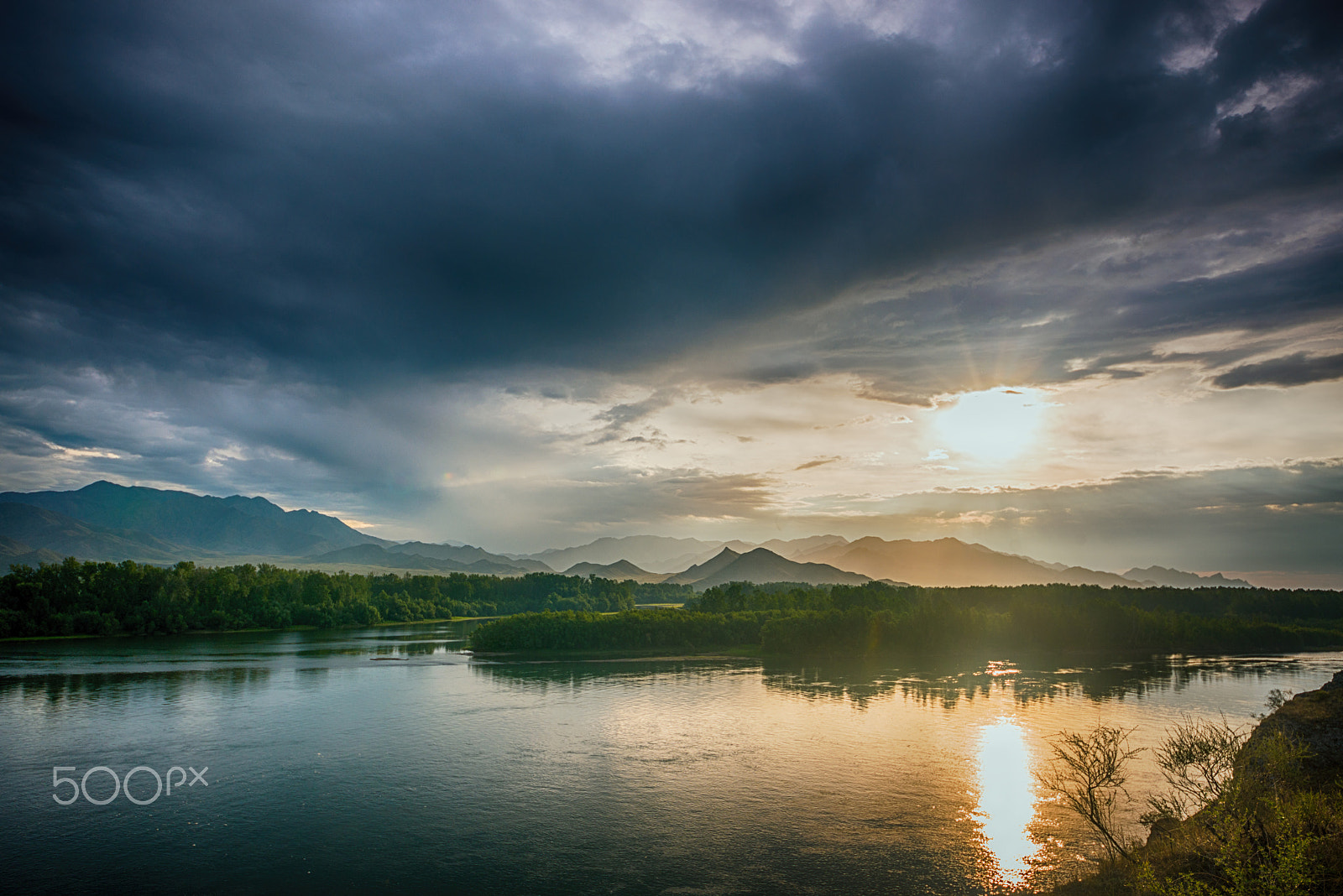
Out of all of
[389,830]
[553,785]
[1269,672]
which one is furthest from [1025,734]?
[1269,672]

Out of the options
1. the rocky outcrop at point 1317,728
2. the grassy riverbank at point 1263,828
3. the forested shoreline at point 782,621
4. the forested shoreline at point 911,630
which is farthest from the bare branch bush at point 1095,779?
the forested shoreline at point 782,621

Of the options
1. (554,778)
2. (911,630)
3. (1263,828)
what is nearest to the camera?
(1263,828)

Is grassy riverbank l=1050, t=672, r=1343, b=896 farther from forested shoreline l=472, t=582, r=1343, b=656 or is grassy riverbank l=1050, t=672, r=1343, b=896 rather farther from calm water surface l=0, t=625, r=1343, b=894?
forested shoreline l=472, t=582, r=1343, b=656

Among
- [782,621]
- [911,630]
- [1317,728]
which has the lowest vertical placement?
[911,630]

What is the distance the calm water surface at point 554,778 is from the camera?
31.5 m

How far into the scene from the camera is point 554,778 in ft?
148

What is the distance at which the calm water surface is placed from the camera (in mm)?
31500

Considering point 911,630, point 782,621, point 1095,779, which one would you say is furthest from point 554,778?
point 911,630

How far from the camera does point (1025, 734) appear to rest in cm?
5709

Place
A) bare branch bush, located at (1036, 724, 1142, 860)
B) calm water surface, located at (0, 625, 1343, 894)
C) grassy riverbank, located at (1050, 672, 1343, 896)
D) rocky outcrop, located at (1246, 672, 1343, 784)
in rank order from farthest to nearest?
calm water surface, located at (0, 625, 1343, 894) → rocky outcrop, located at (1246, 672, 1343, 784) → bare branch bush, located at (1036, 724, 1142, 860) → grassy riverbank, located at (1050, 672, 1343, 896)

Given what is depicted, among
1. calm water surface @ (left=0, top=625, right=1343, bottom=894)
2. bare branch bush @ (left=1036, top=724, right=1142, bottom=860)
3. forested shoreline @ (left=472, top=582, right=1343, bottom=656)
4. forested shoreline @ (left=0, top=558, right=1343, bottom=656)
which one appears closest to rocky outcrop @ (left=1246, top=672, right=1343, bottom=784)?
bare branch bush @ (left=1036, top=724, right=1142, bottom=860)

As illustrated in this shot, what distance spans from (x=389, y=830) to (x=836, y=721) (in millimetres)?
40797

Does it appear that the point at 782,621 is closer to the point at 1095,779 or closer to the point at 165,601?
the point at 1095,779

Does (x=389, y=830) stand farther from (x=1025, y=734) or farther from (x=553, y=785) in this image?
(x=1025, y=734)
